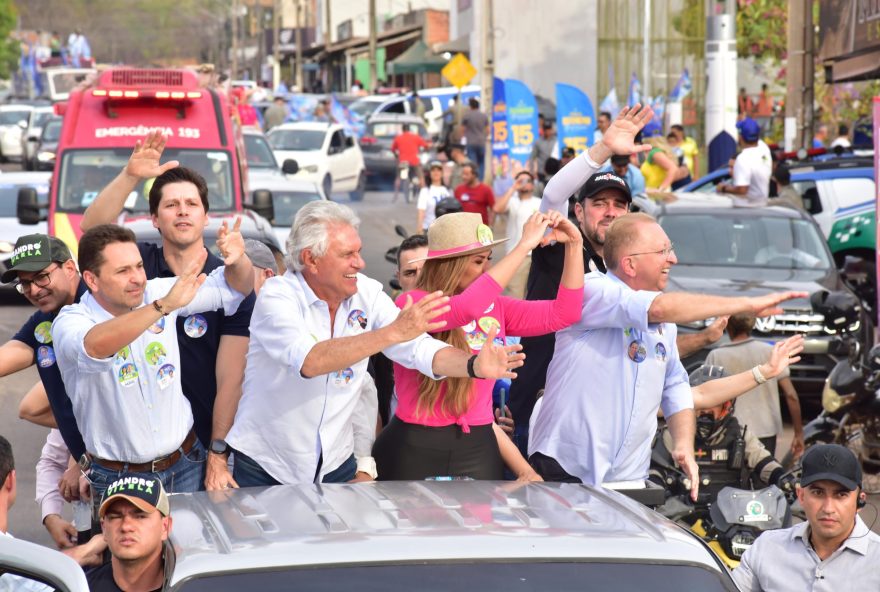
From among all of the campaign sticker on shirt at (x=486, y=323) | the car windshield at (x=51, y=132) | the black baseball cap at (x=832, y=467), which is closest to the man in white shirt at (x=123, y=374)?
the campaign sticker on shirt at (x=486, y=323)

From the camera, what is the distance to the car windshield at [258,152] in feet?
81.3

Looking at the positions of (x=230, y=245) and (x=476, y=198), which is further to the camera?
(x=476, y=198)

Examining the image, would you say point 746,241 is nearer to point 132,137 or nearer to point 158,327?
point 132,137

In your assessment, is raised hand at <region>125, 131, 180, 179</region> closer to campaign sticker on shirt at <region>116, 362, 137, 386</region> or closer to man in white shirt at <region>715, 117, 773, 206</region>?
campaign sticker on shirt at <region>116, 362, 137, 386</region>

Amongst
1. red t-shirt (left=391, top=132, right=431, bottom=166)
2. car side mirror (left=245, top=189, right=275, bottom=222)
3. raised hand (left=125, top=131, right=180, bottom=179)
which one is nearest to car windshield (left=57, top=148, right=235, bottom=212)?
car side mirror (left=245, top=189, right=275, bottom=222)

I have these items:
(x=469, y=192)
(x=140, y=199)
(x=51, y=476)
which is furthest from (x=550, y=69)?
Answer: (x=51, y=476)

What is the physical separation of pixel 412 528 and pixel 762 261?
10.2 metres

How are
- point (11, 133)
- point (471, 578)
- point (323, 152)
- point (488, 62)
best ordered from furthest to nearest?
point (11, 133) → point (323, 152) → point (488, 62) → point (471, 578)

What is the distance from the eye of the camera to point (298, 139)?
32.3 metres

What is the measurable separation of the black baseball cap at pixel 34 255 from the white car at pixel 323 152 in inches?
990

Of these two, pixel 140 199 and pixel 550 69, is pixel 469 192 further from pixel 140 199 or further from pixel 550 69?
pixel 550 69

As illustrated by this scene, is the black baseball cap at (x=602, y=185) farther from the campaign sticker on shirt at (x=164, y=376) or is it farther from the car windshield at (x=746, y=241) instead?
the car windshield at (x=746, y=241)

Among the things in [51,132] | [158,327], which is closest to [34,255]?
[158,327]

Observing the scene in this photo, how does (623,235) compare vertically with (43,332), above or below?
above
